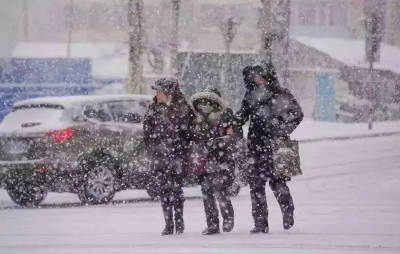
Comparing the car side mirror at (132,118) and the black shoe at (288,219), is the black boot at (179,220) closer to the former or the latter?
the black shoe at (288,219)

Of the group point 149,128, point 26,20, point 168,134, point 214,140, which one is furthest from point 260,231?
point 26,20

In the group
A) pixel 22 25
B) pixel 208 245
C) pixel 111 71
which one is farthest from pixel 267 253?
pixel 22 25

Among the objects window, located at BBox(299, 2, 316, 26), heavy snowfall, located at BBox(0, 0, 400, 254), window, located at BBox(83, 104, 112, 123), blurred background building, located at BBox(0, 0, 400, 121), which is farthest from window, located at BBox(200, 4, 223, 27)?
window, located at BBox(83, 104, 112, 123)

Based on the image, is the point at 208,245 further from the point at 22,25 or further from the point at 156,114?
the point at 22,25

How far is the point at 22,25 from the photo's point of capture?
153ft

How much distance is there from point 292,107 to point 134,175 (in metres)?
4.21

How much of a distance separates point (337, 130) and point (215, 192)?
21231 mm

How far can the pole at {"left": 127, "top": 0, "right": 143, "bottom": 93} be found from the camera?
960 inches

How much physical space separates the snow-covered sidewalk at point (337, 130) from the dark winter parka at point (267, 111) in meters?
17.8

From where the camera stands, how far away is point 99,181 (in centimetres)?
1291

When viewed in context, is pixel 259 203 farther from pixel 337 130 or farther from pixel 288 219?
pixel 337 130

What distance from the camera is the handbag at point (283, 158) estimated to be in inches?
364

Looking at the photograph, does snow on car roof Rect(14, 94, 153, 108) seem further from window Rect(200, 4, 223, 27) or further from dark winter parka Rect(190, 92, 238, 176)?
window Rect(200, 4, 223, 27)

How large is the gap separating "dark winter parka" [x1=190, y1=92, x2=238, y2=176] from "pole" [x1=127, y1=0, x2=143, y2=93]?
50.2 feet
